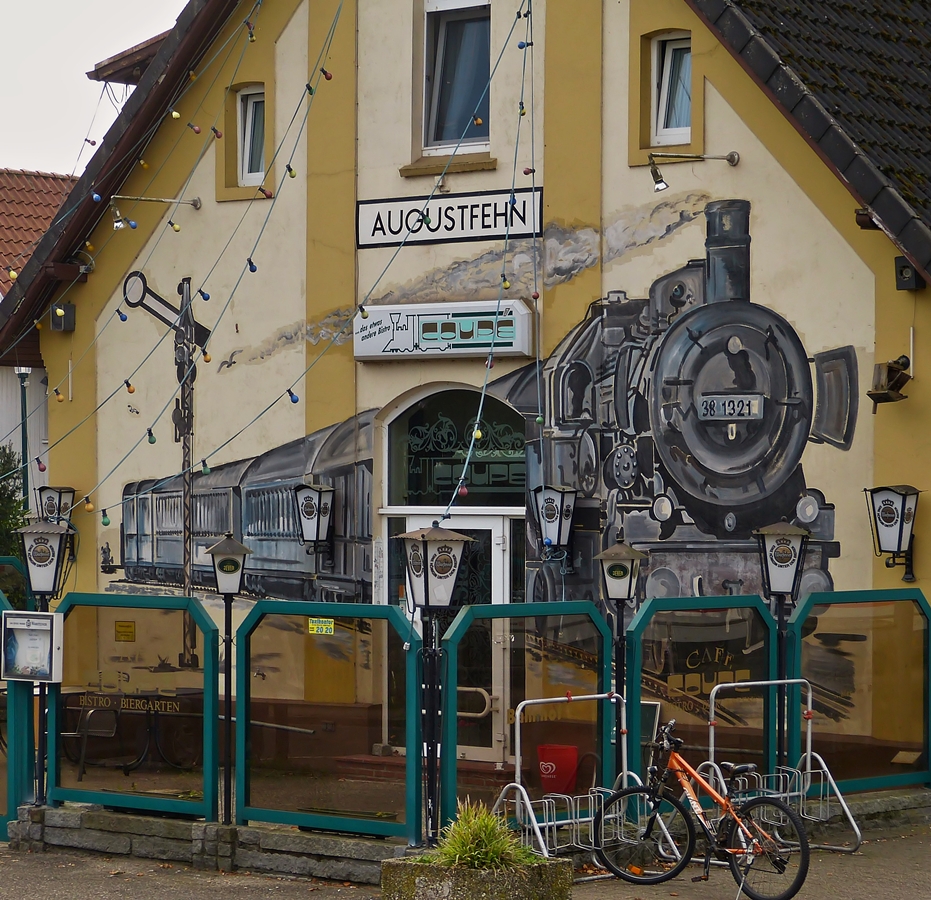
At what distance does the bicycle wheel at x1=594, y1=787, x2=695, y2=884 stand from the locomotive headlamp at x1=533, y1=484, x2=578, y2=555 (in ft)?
13.7

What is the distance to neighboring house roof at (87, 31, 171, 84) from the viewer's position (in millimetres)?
17594

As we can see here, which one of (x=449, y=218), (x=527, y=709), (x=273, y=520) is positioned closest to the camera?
(x=527, y=709)

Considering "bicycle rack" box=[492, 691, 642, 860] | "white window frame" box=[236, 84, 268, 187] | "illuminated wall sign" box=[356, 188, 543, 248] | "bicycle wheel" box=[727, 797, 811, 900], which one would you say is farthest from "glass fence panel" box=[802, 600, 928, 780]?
"white window frame" box=[236, 84, 268, 187]

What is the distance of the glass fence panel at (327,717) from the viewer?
10.3m

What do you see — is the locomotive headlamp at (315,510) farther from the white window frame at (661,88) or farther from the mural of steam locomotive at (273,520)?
the white window frame at (661,88)

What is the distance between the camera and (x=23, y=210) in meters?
24.4

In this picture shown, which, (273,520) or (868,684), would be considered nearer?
(868,684)

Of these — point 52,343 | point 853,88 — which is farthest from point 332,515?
point 853,88

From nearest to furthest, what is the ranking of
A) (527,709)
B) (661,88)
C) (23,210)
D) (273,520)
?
(527,709) < (661,88) < (273,520) < (23,210)

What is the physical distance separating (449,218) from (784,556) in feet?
15.9

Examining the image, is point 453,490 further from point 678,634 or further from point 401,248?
point 678,634

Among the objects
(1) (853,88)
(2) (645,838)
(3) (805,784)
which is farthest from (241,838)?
(1) (853,88)

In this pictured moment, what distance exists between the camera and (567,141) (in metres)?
14.4

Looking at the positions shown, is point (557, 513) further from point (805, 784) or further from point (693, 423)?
point (805, 784)
